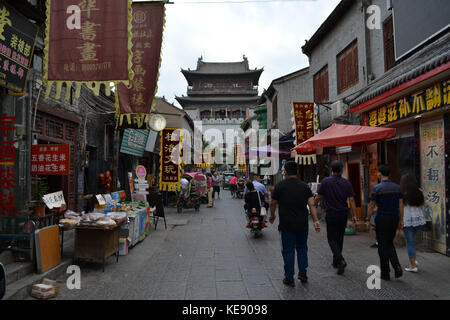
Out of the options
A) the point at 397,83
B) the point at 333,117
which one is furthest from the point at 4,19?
the point at 333,117

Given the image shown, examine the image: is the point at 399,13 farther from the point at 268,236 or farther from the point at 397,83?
the point at 268,236

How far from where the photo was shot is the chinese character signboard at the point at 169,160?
13.4m

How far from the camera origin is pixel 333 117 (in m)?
12.0

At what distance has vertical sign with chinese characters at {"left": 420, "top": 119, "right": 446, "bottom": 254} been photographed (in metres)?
6.35

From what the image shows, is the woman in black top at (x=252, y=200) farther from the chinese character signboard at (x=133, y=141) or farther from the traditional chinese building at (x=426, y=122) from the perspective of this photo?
the chinese character signboard at (x=133, y=141)

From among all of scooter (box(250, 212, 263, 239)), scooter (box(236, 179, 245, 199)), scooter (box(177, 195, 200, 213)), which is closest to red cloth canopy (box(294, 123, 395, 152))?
scooter (box(250, 212, 263, 239))

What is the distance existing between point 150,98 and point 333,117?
7.11 meters

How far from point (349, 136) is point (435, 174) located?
6.13 feet

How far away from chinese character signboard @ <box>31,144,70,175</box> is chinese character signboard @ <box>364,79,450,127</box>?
7.34m

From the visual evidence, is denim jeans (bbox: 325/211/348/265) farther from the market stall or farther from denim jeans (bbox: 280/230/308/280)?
the market stall

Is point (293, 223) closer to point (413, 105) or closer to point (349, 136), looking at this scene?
point (349, 136)

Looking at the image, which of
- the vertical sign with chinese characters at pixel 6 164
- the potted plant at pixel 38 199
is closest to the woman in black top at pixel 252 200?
the potted plant at pixel 38 199
